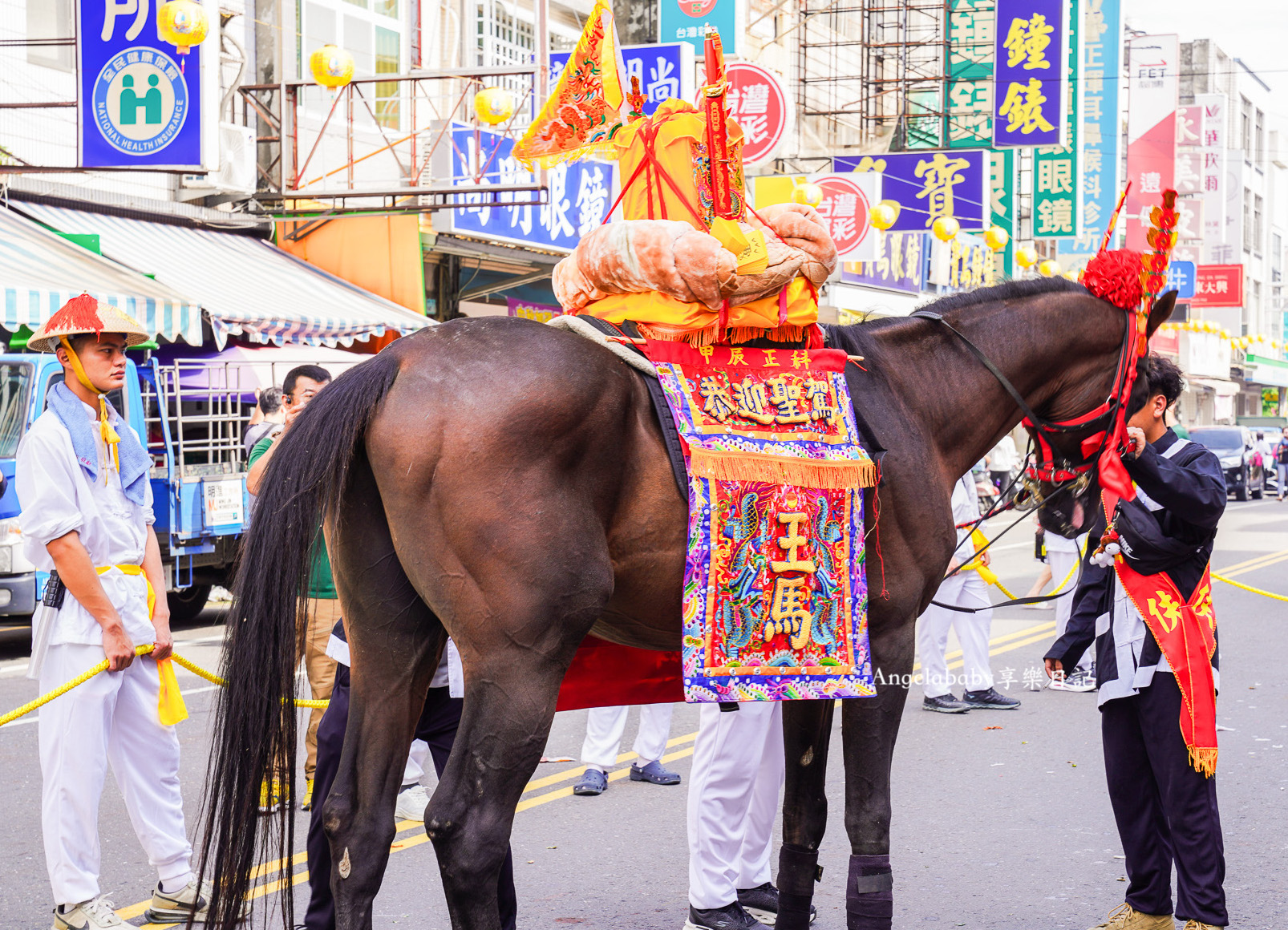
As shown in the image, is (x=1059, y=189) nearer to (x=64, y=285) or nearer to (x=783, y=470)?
(x=64, y=285)

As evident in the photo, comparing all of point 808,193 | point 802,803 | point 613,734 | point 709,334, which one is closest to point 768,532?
point 709,334

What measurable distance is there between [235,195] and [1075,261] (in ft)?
74.9

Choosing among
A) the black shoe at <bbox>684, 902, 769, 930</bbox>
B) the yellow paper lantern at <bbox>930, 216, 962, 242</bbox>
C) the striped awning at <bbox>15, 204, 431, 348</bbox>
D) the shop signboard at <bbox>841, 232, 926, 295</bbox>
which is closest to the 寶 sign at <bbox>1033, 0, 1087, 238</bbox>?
the shop signboard at <bbox>841, 232, 926, 295</bbox>

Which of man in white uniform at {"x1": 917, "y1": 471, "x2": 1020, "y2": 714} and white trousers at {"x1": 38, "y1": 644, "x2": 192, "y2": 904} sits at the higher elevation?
white trousers at {"x1": 38, "y1": 644, "x2": 192, "y2": 904}

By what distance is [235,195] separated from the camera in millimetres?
16125

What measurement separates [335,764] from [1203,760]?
274cm

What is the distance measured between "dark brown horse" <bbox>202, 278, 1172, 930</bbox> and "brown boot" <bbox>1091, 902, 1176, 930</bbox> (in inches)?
47.1

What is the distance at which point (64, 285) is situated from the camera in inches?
461

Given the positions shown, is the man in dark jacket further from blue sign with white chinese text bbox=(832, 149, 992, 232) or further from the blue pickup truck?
blue sign with white chinese text bbox=(832, 149, 992, 232)

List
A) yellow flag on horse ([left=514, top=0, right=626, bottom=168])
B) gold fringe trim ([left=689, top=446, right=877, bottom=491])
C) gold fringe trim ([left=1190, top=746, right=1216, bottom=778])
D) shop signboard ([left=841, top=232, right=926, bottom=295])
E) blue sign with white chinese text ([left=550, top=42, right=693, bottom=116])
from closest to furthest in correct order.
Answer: gold fringe trim ([left=689, top=446, right=877, bottom=491]) < gold fringe trim ([left=1190, top=746, right=1216, bottom=778]) < yellow flag on horse ([left=514, top=0, right=626, bottom=168]) < blue sign with white chinese text ([left=550, top=42, right=693, bottom=116]) < shop signboard ([left=841, top=232, right=926, bottom=295])

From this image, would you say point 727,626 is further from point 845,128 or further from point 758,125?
point 845,128

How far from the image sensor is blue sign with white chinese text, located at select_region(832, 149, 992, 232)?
21.1m

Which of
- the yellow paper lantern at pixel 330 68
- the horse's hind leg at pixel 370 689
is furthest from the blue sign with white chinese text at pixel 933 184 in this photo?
the horse's hind leg at pixel 370 689

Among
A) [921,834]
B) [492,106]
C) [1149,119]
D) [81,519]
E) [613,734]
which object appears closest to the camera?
[81,519]
